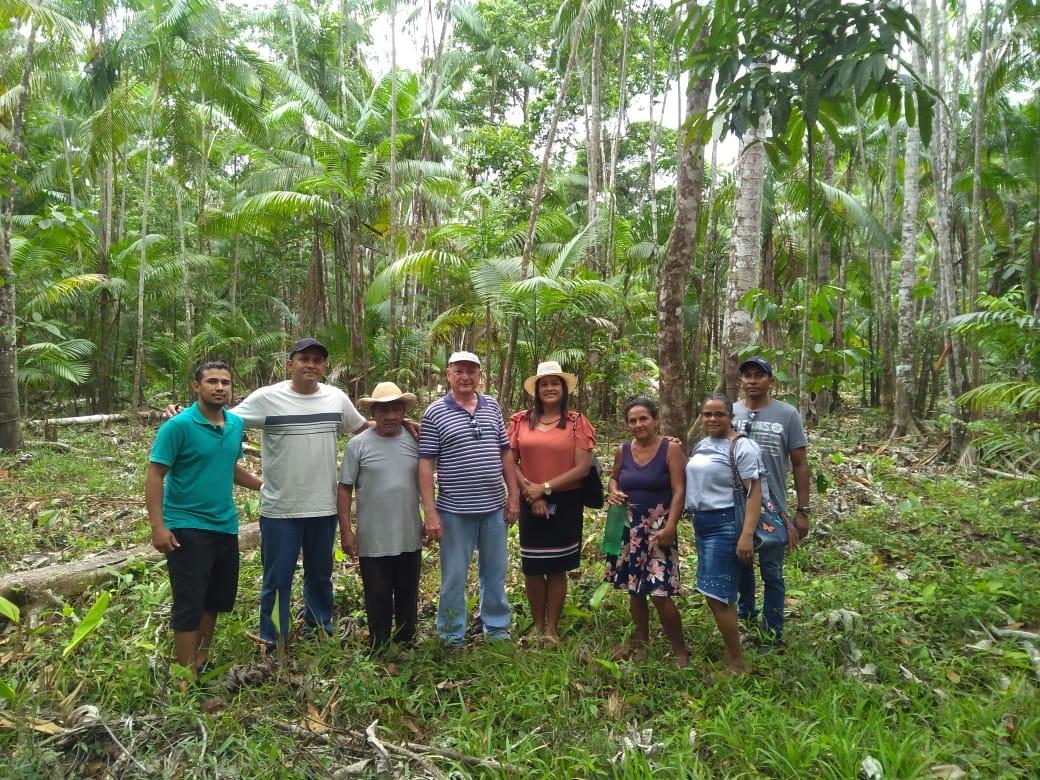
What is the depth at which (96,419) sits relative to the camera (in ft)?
42.2

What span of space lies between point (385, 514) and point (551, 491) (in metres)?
0.91

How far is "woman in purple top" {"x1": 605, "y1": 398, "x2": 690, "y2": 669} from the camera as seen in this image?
3.60m

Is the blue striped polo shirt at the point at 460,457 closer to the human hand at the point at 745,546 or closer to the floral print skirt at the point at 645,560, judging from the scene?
the floral print skirt at the point at 645,560

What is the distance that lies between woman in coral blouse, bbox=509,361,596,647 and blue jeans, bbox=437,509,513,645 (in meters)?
0.16

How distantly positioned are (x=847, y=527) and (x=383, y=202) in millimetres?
9507

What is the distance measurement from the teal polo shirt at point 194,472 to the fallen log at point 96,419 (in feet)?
32.2

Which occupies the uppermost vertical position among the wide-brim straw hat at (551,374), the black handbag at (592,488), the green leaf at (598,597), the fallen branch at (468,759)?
the wide-brim straw hat at (551,374)

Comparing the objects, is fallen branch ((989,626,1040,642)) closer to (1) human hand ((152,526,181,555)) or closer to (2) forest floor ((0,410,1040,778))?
(2) forest floor ((0,410,1040,778))

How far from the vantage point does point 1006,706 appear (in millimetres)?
2922

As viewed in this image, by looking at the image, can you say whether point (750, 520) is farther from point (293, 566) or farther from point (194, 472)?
point (194, 472)

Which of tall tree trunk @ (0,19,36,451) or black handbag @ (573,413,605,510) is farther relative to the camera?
tall tree trunk @ (0,19,36,451)

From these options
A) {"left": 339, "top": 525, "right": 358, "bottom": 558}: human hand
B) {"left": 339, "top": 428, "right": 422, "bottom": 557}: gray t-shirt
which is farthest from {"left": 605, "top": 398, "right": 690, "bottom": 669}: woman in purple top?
{"left": 339, "top": 525, "right": 358, "bottom": 558}: human hand

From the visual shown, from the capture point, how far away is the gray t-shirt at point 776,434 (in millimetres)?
3744

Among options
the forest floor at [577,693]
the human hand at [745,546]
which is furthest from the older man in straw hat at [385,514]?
the human hand at [745,546]
